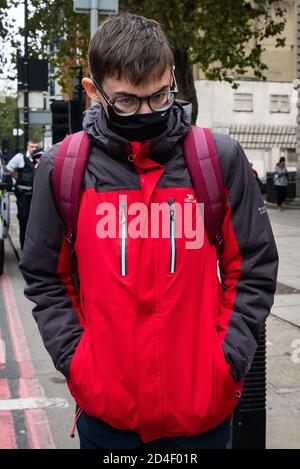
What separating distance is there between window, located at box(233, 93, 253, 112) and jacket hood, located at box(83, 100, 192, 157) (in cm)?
3975

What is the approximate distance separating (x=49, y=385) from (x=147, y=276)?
342 cm

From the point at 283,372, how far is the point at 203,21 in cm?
1658

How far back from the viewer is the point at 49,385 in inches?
200

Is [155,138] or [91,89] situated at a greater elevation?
[91,89]

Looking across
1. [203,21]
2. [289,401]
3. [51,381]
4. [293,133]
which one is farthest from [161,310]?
[293,133]

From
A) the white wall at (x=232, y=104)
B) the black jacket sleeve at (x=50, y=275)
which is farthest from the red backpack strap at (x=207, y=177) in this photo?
the white wall at (x=232, y=104)

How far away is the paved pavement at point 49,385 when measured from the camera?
4059 mm

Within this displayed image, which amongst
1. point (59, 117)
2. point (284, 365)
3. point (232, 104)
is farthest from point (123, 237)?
point (232, 104)

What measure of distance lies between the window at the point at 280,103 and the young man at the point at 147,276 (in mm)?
A: 41912

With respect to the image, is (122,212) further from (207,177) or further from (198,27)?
(198,27)

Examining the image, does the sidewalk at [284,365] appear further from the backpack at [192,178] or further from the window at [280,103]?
the window at [280,103]

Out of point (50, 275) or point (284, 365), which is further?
point (284, 365)
